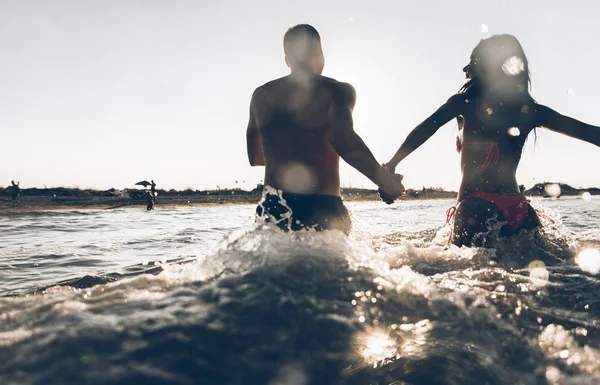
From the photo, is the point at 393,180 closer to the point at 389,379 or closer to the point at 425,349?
the point at 425,349

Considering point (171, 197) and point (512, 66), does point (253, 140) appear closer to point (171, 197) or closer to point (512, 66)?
point (512, 66)

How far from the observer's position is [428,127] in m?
4.04

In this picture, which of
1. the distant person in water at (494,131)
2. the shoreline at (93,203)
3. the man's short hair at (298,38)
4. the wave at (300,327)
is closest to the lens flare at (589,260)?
the distant person in water at (494,131)

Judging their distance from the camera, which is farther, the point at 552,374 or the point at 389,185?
the point at 389,185

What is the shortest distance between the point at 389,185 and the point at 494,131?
1.22 metres

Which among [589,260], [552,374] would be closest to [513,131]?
[589,260]

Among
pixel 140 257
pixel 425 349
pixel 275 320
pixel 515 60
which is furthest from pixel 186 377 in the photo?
pixel 140 257

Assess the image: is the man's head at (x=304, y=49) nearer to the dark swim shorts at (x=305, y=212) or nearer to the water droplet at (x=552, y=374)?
the dark swim shorts at (x=305, y=212)

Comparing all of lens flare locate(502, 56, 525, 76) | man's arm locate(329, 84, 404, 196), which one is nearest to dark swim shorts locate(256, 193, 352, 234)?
man's arm locate(329, 84, 404, 196)

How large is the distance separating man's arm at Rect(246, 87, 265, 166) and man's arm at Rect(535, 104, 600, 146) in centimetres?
275

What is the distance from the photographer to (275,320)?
6.19 ft

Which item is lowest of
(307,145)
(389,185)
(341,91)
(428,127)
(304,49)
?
(389,185)

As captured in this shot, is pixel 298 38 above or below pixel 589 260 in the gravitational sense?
above

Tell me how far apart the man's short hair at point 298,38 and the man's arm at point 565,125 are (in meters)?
2.35
